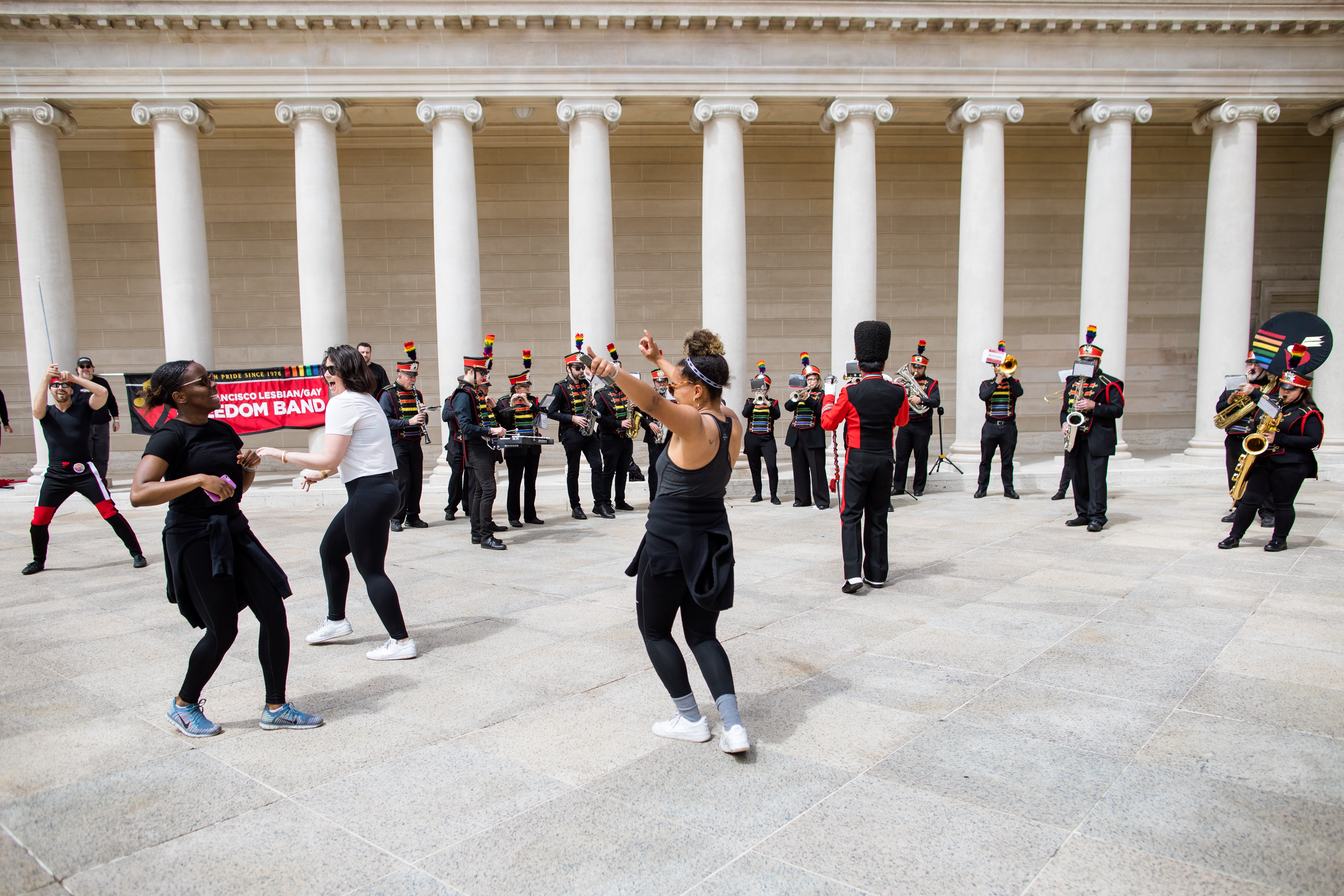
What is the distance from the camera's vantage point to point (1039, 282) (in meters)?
17.9

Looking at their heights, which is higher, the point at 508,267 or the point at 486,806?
the point at 508,267

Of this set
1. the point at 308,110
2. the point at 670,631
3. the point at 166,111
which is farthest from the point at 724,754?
the point at 166,111

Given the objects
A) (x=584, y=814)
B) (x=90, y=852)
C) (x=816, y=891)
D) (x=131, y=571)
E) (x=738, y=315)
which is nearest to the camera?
(x=816, y=891)

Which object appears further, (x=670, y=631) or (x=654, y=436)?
(x=654, y=436)

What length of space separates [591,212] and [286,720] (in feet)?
34.6

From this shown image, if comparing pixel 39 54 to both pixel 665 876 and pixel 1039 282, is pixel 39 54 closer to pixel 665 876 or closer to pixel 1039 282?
pixel 665 876

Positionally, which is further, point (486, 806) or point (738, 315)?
point (738, 315)

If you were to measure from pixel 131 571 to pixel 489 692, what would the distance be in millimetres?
5180

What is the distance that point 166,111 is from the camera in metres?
12.8

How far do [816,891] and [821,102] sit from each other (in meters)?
13.3

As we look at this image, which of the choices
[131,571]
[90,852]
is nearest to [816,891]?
[90,852]

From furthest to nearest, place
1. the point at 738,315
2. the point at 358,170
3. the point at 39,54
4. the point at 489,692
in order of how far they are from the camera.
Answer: the point at 358,170, the point at 738,315, the point at 39,54, the point at 489,692

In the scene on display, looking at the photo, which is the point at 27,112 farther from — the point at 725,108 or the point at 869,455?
the point at 869,455

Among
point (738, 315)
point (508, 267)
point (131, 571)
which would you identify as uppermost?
point (508, 267)
